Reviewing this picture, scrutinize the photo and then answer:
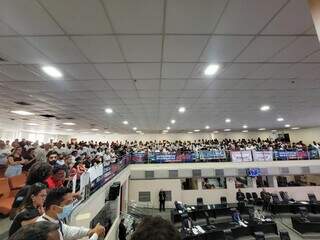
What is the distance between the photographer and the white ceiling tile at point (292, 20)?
2260 mm

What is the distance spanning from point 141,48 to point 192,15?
40.3 inches

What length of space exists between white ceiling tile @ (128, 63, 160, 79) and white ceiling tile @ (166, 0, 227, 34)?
1187mm

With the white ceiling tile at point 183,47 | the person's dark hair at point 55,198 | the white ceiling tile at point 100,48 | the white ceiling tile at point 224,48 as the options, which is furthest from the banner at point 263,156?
the person's dark hair at point 55,198

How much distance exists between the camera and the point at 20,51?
3.23 m

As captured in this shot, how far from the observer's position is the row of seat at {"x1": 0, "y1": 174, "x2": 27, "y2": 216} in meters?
3.60

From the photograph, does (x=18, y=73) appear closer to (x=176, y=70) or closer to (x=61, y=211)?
(x=176, y=70)

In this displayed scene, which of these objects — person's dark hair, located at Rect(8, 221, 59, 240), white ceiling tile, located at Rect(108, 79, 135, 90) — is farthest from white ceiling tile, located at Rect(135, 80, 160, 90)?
person's dark hair, located at Rect(8, 221, 59, 240)

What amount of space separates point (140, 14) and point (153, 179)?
505 inches

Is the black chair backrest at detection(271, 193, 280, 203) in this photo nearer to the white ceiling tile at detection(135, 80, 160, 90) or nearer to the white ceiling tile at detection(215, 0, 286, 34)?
the white ceiling tile at detection(135, 80, 160, 90)

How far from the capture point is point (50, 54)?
333cm

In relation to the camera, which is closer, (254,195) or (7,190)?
(7,190)

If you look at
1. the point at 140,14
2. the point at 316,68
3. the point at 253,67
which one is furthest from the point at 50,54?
the point at 316,68

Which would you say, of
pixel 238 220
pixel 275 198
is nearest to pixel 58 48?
pixel 238 220

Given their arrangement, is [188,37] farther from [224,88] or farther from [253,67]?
[224,88]
